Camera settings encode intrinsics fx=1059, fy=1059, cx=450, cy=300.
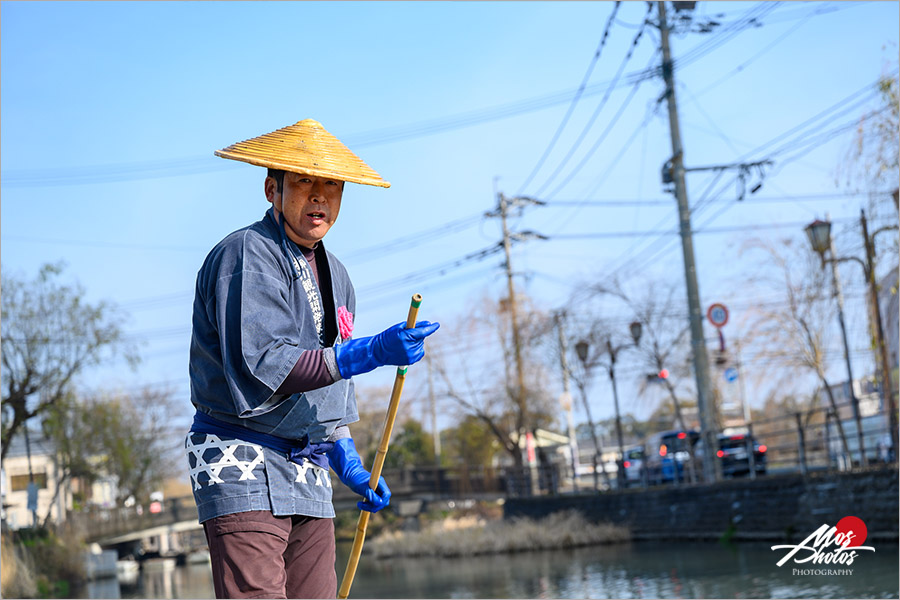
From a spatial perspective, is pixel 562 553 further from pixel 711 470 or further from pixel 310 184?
pixel 310 184

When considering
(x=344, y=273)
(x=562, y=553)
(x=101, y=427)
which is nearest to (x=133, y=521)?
(x=101, y=427)

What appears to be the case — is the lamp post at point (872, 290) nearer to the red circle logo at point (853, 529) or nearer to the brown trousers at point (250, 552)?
the red circle logo at point (853, 529)

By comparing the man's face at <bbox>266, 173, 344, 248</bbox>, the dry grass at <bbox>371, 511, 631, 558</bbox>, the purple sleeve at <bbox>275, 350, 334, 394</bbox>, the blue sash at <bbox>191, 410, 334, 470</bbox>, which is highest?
the man's face at <bbox>266, 173, 344, 248</bbox>

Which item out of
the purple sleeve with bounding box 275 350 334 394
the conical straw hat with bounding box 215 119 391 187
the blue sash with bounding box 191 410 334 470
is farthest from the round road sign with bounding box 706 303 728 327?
the purple sleeve with bounding box 275 350 334 394

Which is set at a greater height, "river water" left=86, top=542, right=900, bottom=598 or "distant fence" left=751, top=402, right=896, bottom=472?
"distant fence" left=751, top=402, right=896, bottom=472

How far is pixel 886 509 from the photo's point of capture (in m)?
10.9

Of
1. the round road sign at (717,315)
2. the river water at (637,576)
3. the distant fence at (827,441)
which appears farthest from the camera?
the round road sign at (717,315)

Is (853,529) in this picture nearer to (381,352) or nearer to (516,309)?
(381,352)

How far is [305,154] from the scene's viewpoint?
2541mm

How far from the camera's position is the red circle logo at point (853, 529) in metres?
10.7

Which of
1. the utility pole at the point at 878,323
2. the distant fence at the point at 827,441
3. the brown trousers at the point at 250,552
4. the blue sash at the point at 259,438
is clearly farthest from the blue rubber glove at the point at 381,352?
the utility pole at the point at 878,323

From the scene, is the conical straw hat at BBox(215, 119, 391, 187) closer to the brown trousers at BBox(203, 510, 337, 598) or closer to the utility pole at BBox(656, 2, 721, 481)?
the brown trousers at BBox(203, 510, 337, 598)

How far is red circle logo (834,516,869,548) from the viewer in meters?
10.7

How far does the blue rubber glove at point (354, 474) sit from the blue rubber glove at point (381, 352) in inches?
15.5
